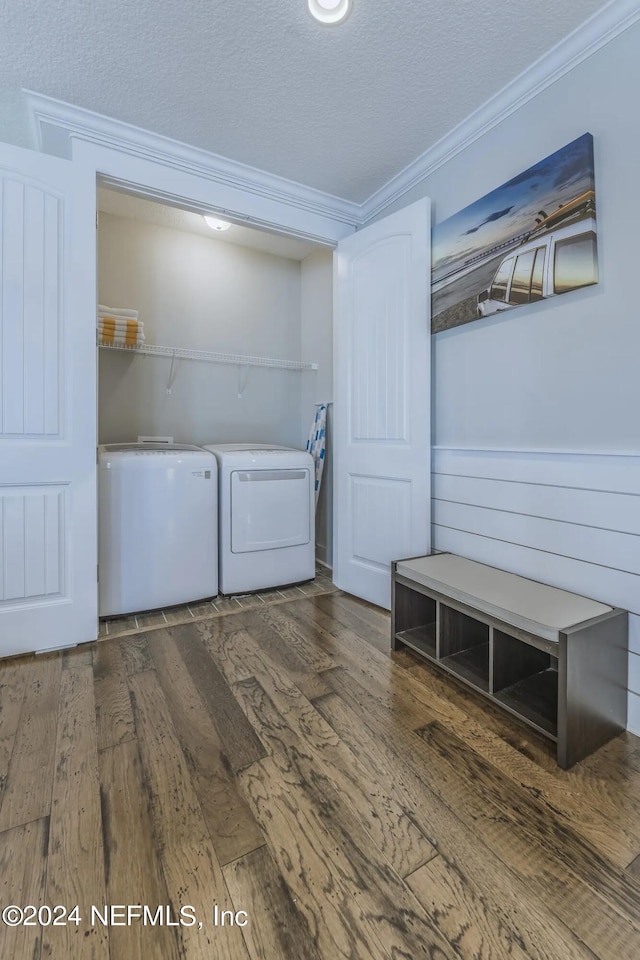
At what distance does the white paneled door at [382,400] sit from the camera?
214cm

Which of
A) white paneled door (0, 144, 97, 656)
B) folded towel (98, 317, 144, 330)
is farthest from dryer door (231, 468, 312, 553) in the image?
folded towel (98, 317, 144, 330)

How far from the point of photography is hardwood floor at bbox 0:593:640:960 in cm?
82

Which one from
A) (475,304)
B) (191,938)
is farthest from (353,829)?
(475,304)

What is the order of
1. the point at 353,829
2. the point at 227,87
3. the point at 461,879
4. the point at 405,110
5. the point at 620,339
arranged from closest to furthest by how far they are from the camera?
the point at 461,879, the point at 353,829, the point at 620,339, the point at 227,87, the point at 405,110

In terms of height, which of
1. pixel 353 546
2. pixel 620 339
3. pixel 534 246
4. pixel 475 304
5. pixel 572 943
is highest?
pixel 534 246

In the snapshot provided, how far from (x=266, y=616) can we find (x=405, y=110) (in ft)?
7.97

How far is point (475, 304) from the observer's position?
73.7 inches

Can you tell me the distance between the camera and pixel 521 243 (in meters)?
1.67

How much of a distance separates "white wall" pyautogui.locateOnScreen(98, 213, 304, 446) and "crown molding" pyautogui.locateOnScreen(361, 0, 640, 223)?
1.36m

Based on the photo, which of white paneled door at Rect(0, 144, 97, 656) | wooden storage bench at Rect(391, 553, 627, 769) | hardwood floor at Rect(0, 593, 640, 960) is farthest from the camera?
white paneled door at Rect(0, 144, 97, 656)

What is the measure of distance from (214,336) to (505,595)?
267cm

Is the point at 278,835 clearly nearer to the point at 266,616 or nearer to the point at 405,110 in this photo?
the point at 266,616

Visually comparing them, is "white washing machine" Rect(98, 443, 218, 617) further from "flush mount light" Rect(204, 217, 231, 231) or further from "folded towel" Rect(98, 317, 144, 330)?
"flush mount light" Rect(204, 217, 231, 231)

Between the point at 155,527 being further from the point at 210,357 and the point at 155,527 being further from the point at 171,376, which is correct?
the point at 210,357
